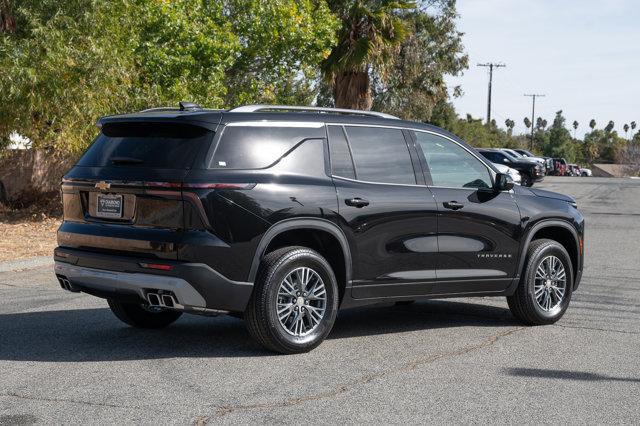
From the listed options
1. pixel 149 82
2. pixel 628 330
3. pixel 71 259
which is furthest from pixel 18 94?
pixel 628 330

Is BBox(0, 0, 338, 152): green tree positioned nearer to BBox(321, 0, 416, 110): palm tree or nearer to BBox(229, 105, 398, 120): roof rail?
BBox(321, 0, 416, 110): palm tree

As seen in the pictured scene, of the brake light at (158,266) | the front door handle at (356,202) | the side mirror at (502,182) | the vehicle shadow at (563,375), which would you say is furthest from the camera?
the side mirror at (502,182)

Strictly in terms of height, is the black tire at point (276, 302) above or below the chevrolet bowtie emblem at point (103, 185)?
below

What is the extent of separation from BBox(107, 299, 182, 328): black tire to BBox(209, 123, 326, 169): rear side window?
1.82 metres

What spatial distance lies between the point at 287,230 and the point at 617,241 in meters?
11.9

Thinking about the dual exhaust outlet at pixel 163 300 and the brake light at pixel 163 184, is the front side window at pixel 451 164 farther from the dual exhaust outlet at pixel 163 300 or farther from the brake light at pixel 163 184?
the dual exhaust outlet at pixel 163 300

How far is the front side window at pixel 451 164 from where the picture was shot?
27.5 feet

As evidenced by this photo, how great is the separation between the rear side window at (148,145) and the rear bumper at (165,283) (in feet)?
2.39

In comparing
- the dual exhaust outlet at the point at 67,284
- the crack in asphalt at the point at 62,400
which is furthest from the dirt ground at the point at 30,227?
the crack in asphalt at the point at 62,400

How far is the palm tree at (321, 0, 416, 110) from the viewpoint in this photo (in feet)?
94.0

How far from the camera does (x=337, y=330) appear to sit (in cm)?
849

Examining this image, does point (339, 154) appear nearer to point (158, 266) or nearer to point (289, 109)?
point (289, 109)

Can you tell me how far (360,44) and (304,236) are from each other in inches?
859

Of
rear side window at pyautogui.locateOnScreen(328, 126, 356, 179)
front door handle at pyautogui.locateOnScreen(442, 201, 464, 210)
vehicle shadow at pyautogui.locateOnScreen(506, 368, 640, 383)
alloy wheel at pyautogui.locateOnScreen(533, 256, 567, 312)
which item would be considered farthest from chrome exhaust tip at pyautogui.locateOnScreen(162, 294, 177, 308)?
alloy wheel at pyautogui.locateOnScreen(533, 256, 567, 312)
